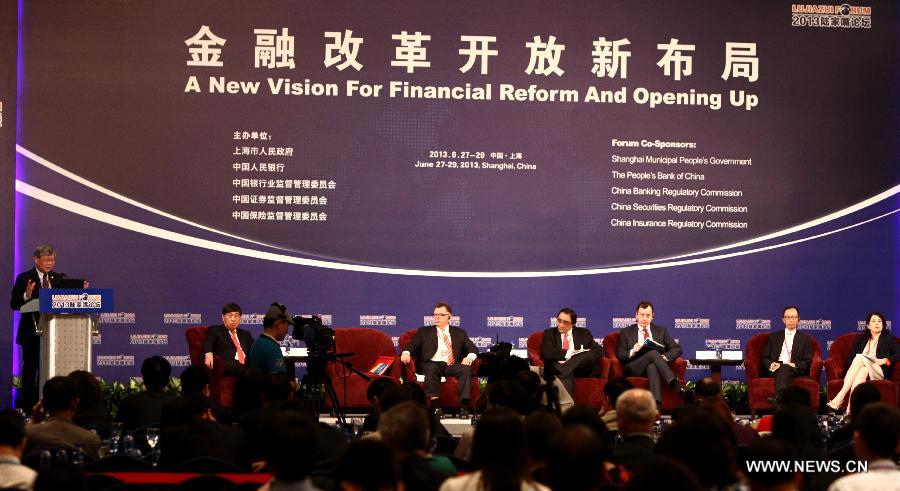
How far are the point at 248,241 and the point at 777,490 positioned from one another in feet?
26.4

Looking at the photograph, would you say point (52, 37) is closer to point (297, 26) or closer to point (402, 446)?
point (297, 26)

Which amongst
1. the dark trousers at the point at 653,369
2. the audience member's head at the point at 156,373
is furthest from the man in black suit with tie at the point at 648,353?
the audience member's head at the point at 156,373

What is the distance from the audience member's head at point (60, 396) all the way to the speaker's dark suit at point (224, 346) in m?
4.21

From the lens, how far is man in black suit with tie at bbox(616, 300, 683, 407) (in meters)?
10.0

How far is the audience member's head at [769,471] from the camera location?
3.20m

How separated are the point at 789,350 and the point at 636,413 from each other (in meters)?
6.18

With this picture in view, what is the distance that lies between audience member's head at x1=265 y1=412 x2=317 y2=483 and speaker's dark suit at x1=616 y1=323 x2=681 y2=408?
6891mm

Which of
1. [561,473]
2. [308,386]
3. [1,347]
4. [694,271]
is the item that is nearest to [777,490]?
[561,473]

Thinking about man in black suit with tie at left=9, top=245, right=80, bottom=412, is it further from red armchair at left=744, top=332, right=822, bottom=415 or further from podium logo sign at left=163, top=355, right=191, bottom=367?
red armchair at left=744, top=332, right=822, bottom=415

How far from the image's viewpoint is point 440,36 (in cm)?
1077

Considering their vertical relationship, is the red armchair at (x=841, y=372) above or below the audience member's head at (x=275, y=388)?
below

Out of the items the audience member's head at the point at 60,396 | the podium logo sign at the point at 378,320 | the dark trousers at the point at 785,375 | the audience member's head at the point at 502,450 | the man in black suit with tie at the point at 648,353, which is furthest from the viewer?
the podium logo sign at the point at 378,320

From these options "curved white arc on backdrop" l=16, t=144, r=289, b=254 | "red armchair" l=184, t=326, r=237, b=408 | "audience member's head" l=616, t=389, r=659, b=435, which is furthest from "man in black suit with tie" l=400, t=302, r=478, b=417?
"audience member's head" l=616, t=389, r=659, b=435

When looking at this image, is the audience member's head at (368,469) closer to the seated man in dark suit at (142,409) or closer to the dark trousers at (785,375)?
the seated man in dark suit at (142,409)
